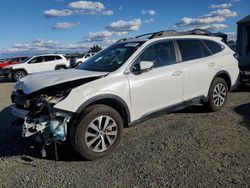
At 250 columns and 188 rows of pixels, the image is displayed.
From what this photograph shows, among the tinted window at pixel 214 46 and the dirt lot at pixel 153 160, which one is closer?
the dirt lot at pixel 153 160

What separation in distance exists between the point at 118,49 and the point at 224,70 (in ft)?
8.43

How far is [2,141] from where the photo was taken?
552cm

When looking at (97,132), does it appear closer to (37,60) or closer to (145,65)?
(145,65)

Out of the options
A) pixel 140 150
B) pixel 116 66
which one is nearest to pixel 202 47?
pixel 116 66

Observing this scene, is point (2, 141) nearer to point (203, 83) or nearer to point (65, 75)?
point (65, 75)

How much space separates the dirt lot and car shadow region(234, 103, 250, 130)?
0.02 m

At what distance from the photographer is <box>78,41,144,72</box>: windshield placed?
513 centimetres

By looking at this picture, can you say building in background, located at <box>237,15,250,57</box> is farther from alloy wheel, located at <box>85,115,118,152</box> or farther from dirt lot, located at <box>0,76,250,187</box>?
alloy wheel, located at <box>85,115,118,152</box>

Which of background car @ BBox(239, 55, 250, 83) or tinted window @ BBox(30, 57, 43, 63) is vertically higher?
tinted window @ BBox(30, 57, 43, 63)

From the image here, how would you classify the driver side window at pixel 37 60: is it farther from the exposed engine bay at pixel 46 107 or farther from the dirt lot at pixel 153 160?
the exposed engine bay at pixel 46 107

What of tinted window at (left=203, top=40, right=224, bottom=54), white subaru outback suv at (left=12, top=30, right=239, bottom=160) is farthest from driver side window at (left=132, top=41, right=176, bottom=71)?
tinted window at (left=203, top=40, right=224, bottom=54)

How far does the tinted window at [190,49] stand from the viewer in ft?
19.4

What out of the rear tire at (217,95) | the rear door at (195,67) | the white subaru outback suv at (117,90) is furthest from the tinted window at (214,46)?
the rear tire at (217,95)

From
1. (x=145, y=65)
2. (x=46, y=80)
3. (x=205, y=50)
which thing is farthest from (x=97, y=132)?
(x=205, y=50)
